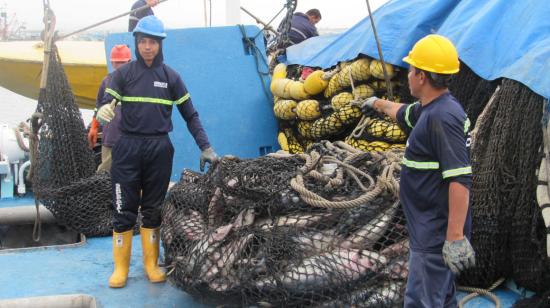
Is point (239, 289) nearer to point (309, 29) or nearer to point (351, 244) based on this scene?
point (351, 244)

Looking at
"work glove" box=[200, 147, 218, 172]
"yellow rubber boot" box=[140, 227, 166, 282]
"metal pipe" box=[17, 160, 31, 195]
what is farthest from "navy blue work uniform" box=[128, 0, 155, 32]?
"yellow rubber boot" box=[140, 227, 166, 282]

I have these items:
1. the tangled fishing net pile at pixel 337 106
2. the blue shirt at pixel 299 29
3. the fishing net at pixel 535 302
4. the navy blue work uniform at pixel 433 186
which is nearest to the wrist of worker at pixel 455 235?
the navy blue work uniform at pixel 433 186

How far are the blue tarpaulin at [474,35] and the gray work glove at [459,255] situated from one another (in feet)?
5.28

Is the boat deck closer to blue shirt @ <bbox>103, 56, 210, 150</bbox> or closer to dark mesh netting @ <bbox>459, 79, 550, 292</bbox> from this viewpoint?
dark mesh netting @ <bbox>459, 79, 550, 292</bbox>

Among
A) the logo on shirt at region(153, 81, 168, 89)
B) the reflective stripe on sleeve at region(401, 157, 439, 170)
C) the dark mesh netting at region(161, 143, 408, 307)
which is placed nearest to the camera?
the reflective stripe on sleeve at region(401, 157, 439, 170)

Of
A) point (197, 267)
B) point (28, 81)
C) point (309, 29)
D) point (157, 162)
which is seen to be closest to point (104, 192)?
point (157, 162)

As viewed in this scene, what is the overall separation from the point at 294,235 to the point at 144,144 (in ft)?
4.50

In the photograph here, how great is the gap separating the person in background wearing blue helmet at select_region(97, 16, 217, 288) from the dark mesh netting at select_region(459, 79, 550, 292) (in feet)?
6.51

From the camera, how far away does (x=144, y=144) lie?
4.57 metres

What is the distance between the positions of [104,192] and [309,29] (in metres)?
4.58

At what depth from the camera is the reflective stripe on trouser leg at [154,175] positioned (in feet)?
15.0

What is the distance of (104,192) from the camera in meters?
6.09

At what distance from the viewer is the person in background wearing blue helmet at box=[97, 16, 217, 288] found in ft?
15.0

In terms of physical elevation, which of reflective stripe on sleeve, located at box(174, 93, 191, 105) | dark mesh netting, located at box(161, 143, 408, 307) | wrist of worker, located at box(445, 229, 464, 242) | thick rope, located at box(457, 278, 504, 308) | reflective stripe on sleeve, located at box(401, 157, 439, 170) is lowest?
thick rope, located at box(457, 278, 504, 308)
